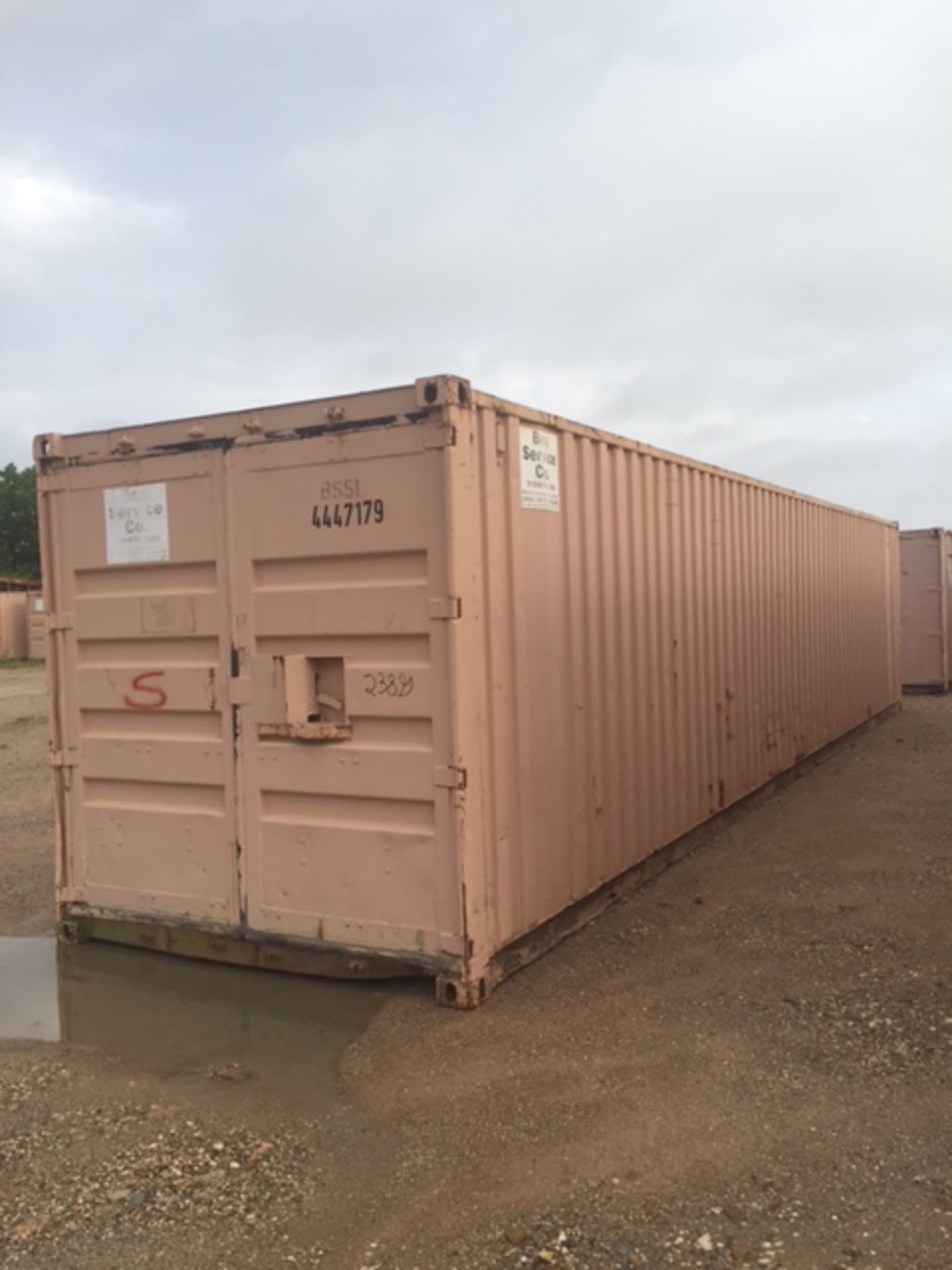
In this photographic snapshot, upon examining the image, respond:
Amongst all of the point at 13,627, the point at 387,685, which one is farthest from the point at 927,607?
the point at 13,627

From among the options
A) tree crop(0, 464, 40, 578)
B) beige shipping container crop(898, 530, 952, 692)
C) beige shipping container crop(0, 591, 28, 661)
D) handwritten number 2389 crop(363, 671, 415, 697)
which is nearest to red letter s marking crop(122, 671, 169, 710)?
handwritten number 2389 crop(363, 671, 415, 697)

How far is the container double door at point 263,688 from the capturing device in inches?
191

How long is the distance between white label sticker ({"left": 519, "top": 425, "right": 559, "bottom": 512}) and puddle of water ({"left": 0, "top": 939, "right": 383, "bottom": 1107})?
2.44 meters

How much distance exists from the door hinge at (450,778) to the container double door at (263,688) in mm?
14

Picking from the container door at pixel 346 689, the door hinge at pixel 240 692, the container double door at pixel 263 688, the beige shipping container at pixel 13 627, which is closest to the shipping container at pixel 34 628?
the beige shipping container at pixel 13 627

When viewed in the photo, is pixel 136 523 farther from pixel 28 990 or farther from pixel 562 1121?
pixel 562 1121

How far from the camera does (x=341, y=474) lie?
4.97 metres

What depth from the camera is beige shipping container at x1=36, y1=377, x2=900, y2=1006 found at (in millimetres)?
4801

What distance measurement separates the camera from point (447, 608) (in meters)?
4.70

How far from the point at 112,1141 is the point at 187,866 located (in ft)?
6.18

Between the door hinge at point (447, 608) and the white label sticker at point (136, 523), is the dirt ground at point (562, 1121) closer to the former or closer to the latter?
the door hinge at point (447, 608)

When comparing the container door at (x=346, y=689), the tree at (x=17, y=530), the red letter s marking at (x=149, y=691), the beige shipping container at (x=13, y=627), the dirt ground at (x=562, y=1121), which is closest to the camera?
the dirt ground at (x=562, y=1121)

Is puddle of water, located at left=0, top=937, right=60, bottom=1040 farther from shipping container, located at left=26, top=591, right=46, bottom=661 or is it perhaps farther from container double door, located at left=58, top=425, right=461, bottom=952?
shipping container, located at left=26, top=591, right=46, bottom=661

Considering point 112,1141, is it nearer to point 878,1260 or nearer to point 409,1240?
point 409,1240
